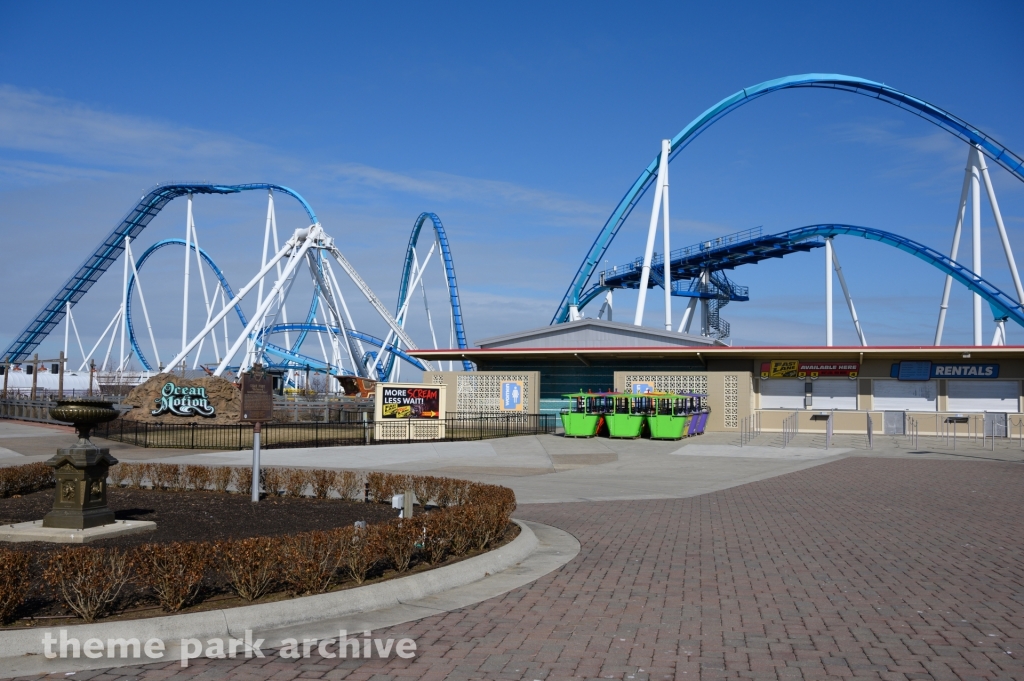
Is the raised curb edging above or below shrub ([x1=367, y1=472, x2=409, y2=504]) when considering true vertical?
below

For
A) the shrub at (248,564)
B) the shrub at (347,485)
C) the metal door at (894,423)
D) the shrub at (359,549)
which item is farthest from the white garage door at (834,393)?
the shrub at (248,564)

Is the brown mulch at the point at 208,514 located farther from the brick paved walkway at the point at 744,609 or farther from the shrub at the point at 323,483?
the brick paved walkway at the point at 744,609

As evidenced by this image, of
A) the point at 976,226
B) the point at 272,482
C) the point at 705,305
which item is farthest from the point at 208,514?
the point at 705,305

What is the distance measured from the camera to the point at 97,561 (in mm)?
6652

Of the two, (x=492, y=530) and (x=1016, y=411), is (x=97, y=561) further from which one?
(x=1016, y=411)

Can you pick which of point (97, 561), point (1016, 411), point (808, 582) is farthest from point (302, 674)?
point (1016, 411)

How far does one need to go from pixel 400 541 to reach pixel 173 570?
226 centimetres

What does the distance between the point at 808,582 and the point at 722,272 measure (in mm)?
48206

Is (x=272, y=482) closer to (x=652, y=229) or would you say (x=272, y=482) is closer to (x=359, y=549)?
(x=359, y=549)

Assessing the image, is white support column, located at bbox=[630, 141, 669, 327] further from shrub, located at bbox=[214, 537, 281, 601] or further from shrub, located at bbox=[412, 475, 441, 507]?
shrub, located at bbox=[214, 537, 281, 601]

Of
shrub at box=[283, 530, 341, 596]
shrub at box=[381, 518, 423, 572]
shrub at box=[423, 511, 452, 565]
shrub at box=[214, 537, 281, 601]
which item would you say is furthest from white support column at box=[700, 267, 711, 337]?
shrub at box=[214, 537, 281, 601]

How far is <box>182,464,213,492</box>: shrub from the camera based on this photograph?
15195 mm

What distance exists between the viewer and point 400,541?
27.8 ft

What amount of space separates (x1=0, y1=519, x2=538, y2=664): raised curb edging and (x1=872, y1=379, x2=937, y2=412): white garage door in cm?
2967
